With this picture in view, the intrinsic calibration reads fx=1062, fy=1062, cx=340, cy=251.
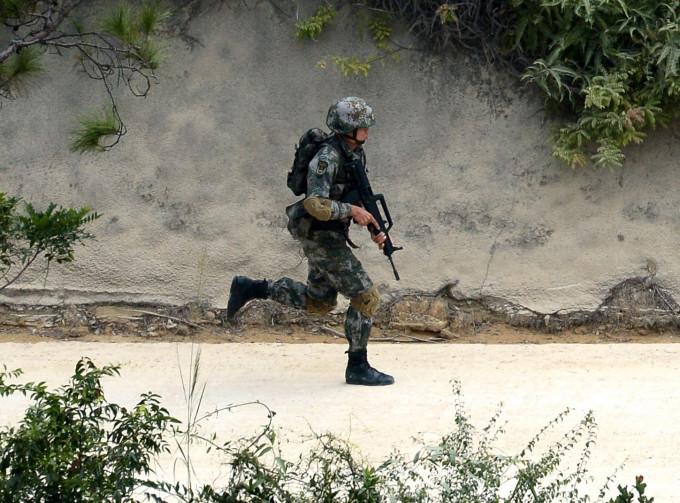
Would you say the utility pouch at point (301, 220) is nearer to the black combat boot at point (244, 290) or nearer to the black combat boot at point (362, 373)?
the black combat boot at point (244, 290)

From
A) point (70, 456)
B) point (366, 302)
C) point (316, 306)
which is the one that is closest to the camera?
point (70, 456)

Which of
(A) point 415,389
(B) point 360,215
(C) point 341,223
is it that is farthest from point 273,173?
(A) point 415,389

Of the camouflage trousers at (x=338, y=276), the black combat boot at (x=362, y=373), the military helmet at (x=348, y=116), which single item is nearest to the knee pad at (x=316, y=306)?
the camouflage trousers at (x=338, y=276)

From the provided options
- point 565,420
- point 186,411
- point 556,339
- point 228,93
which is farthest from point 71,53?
point 565,420

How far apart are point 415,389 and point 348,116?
1508mm

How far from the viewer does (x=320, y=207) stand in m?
5.55

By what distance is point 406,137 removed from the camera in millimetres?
7641

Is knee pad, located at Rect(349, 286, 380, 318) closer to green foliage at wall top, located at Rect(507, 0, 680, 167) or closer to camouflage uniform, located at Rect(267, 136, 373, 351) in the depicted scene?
camouflage uniform, located at Rect(267, 136, 373, 351)

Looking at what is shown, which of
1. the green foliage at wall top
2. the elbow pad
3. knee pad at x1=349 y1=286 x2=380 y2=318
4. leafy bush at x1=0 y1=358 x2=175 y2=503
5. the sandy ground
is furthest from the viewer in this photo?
the green foliage at wall top

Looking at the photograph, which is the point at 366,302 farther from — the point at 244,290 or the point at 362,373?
the point at 244,290

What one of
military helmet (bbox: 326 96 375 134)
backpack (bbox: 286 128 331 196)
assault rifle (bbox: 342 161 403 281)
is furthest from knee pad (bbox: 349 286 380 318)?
military helmet (bbox: 326 96 375 134)

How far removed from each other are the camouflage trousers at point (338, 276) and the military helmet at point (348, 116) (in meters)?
0.58

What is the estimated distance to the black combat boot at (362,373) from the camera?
19.0ft

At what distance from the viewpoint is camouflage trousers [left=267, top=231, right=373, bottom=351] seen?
5785 mm
